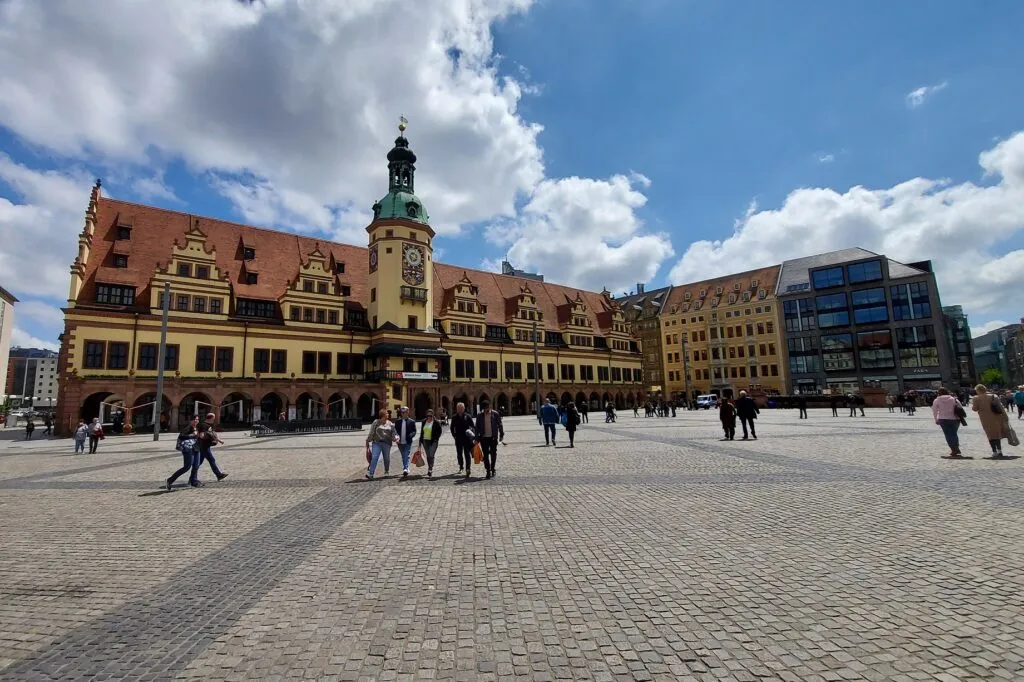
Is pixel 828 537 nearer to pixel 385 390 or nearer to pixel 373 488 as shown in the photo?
pixel 373 488

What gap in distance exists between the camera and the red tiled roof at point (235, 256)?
3741 cm

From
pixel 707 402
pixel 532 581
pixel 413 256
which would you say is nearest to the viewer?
pixel 532 581

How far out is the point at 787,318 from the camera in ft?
225

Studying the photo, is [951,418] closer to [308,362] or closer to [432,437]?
[432,437]

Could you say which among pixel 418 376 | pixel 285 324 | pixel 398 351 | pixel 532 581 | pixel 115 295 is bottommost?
pixel 532 581

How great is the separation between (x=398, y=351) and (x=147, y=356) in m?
18.1

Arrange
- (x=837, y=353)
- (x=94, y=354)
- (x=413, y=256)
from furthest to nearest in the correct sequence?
(x=837, y=353) < (x=413, y=256) < (x=94, y=354)

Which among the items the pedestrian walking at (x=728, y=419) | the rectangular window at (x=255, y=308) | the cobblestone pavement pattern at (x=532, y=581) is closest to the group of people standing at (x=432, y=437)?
the cobblestone pavement pattern at (x=532, y=581)

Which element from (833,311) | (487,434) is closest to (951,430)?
(487,434)

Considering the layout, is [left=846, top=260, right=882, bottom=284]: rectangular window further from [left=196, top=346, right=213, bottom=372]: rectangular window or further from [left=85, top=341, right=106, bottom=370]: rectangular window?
[left=85, top=341, right=106, bottom=370]: rectangular window

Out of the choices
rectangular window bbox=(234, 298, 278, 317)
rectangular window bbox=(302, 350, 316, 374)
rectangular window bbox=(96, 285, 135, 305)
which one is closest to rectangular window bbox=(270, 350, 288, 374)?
rectangular window bbox=(302, 350, 316, 374)

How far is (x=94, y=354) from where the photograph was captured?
3400 centimetres

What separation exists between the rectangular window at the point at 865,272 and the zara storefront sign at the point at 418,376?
56.3 meters

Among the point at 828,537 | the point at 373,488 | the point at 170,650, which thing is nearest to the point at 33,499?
the point at 373,488
